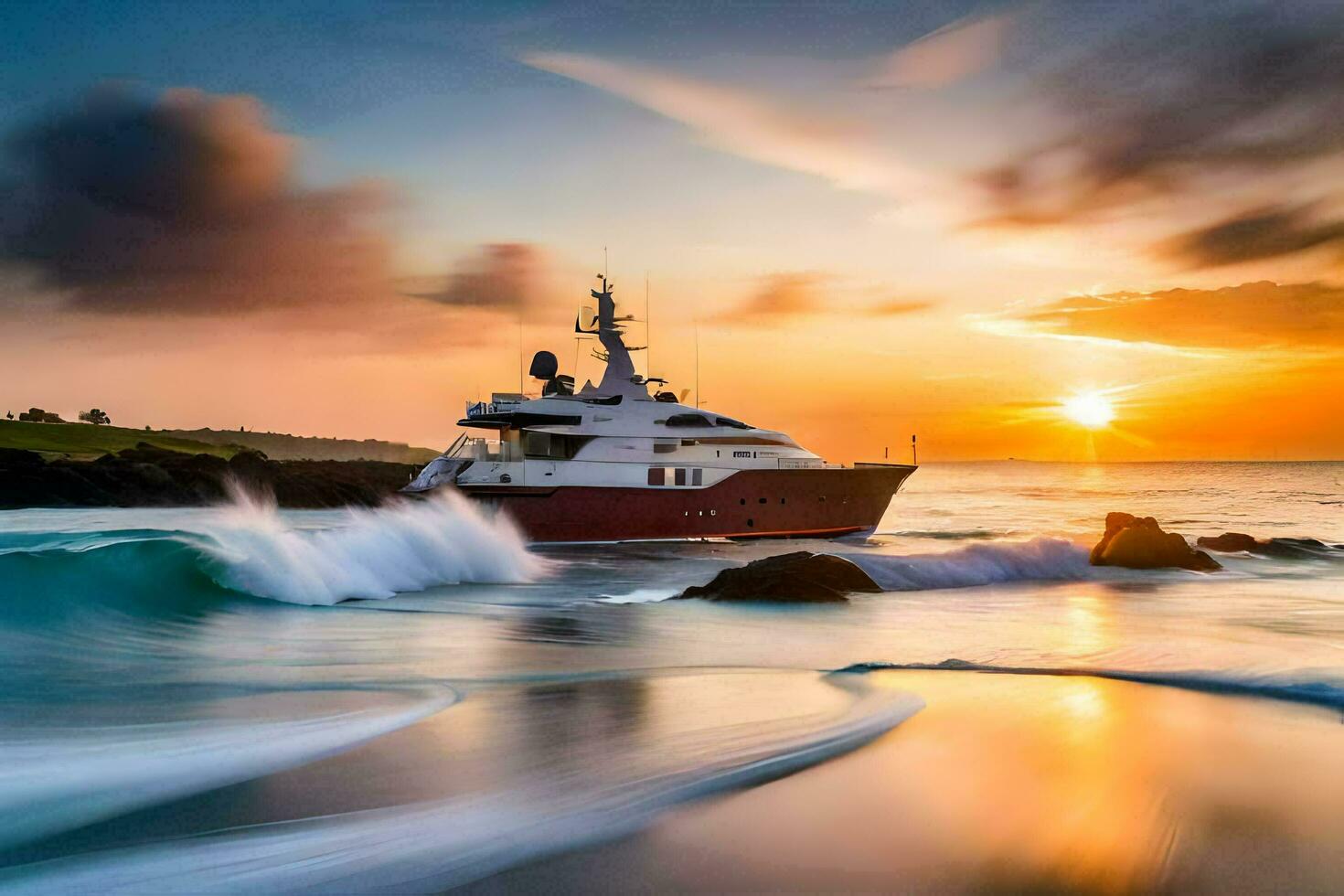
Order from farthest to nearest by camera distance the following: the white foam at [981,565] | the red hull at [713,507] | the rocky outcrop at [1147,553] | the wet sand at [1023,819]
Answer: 1. the red hull at [713,507]
2. the rocky outcrop at [1147,553]
3. the white foam at [981,565]
4. the wet sand at [1023,819]

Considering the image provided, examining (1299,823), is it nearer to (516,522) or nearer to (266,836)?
(266,836)

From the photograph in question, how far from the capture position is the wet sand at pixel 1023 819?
3.77 metres

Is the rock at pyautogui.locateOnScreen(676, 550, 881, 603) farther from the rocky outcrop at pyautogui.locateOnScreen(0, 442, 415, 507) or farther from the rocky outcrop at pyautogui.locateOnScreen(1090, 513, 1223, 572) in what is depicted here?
the rocky outcrop at pyautogui.locateOnScreen(0, 442, 415, 507)

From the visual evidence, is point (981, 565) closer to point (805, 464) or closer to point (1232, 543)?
point (1232, 543)

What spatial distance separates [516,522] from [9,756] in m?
21.1

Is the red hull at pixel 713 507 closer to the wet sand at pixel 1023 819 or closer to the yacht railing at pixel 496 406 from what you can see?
the yacht railing at pixel 496 406

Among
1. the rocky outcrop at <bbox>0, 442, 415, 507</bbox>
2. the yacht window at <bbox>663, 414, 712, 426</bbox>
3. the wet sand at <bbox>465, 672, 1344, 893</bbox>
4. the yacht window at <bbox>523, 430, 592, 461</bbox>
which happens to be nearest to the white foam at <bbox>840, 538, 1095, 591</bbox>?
the wet sand at <bbox>465, 672, 1344, 893</bbox>

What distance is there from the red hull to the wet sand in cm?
2141

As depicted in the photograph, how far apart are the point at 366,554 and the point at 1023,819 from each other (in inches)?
580

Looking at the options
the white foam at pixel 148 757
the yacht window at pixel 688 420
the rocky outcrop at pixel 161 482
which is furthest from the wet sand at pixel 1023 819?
the rocky outcrop at pixel 161 482

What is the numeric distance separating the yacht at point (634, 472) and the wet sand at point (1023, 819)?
21.5 metres

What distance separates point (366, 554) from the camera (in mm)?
16828

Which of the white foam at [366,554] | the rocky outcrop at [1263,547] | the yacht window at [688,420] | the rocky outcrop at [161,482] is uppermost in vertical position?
the yacht window at [688,420]

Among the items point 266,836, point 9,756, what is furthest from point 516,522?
point 266,836
